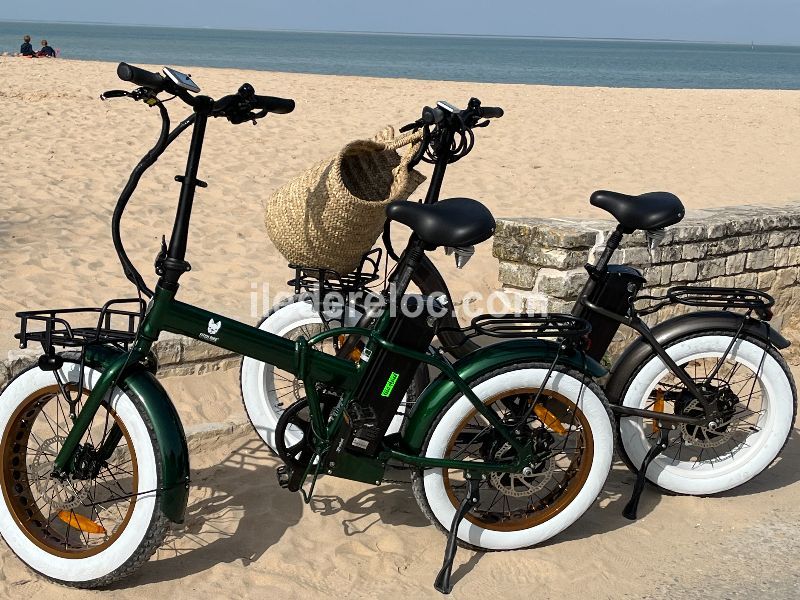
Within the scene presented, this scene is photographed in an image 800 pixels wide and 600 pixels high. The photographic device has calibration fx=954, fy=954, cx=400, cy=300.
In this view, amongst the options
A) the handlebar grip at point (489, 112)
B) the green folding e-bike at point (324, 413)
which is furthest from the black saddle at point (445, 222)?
the handlebar grip at point (489, 112)

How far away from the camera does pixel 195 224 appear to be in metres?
8.05

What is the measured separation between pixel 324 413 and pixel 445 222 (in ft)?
2.53

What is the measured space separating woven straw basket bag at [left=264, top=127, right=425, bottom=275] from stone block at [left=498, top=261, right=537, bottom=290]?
1199mm

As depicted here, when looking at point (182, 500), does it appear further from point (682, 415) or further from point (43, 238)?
point (43, 238)

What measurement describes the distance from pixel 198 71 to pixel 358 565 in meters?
21.8

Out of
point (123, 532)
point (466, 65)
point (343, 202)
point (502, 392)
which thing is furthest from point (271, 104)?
point (466, 65)

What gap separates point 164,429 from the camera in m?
2.90

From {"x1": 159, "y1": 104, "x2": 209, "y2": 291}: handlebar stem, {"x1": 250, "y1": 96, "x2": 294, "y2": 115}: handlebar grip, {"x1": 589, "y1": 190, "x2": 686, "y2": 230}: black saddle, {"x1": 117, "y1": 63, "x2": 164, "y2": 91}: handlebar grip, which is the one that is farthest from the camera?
{"x1": 589, "y1": 190, "x2": 686, "y2": 230}: black saddle

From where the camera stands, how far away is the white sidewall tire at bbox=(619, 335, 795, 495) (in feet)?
12.0

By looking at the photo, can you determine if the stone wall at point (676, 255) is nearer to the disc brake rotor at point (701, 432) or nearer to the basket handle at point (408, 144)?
the disc brake rotor at point (701, 432)

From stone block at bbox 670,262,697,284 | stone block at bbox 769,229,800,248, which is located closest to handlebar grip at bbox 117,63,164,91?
stone block at bbox 670,262,697,284

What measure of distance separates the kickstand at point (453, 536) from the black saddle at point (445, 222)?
2.76ft

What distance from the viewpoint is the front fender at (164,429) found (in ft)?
9.50

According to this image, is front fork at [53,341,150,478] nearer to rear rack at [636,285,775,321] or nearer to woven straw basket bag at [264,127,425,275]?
woven straw basket bag at [264,127,425,275]
